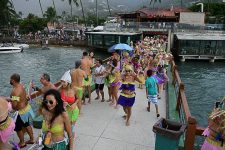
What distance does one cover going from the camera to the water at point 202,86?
48.2 ft

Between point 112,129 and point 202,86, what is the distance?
15.8 meters

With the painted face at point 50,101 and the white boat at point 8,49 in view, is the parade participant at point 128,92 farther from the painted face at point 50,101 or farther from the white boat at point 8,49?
the white boat at point 8,49

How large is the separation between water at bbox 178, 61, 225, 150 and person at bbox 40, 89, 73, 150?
6.49 metres

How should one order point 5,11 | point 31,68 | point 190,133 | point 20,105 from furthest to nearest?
point 5,11, point 31,68, point 20,105, point 190,133

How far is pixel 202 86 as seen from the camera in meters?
21.6

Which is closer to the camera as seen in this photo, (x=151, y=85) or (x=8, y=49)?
(x=151, y=85)

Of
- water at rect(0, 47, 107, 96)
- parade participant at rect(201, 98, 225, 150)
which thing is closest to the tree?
water at rect(0, 47, 107, 96)

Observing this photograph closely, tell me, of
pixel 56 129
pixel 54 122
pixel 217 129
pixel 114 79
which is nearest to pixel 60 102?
pixel 54 122

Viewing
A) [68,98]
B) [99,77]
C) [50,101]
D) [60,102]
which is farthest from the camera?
[99,77]

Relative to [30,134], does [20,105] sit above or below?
above

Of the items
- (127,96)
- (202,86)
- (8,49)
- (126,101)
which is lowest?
(202,86)

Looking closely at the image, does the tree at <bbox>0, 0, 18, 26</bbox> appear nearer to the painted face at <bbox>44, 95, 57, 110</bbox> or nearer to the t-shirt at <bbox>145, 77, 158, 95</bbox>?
the t-shirt at <bbox>145, 77, 158, 95</bbox>

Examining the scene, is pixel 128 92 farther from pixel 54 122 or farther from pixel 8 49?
pixel 8 49

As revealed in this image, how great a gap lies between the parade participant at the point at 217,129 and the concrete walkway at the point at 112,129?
7.97ft
